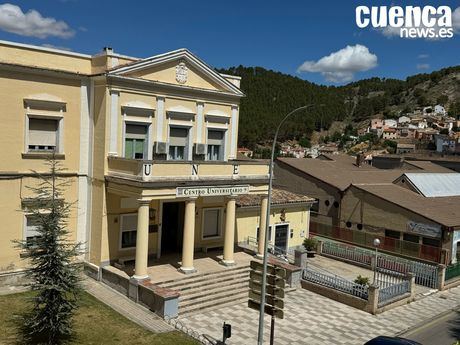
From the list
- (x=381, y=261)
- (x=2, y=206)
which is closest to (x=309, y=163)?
(x=381, y=261)

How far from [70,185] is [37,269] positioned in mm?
8036

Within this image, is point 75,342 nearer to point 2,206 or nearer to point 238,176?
point 2,206

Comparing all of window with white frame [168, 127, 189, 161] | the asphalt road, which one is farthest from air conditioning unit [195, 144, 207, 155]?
the asphalt road

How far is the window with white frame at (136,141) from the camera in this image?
68.8 feet

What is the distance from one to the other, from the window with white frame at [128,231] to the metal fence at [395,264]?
13.6 m

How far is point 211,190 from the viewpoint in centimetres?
2097

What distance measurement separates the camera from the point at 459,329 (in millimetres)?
19578

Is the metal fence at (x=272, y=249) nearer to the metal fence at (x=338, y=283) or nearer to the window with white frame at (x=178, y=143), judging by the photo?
the metal fence at (x=338, y=283)

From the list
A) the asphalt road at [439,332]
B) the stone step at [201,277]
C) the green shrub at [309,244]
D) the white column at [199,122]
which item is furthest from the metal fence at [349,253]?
the white column at [199,122]

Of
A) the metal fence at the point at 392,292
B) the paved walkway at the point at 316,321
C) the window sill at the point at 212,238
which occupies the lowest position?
the paved walkway at the point at 316,321

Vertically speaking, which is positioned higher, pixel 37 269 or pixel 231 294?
pixel 37 269

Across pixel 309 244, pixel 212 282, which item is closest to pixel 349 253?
pixel 309 244

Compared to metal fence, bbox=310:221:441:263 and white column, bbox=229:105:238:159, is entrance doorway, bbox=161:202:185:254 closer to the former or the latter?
white column, bbox=229:105:238:159

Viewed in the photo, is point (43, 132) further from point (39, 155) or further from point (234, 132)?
point (234, 132)
